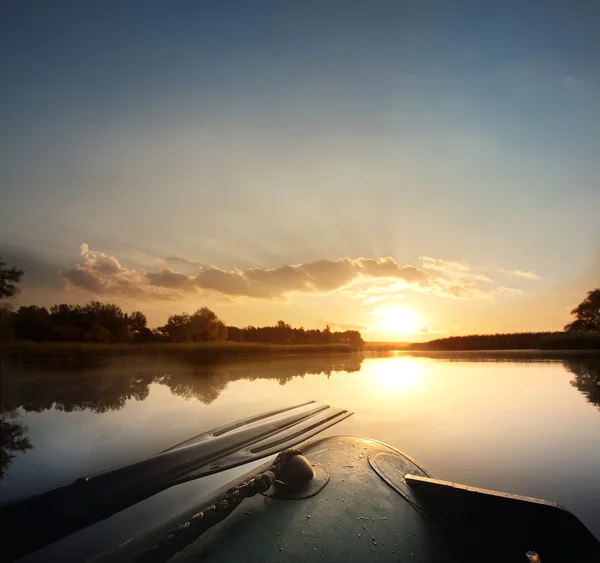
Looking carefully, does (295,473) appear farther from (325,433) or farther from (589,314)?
(589,314)

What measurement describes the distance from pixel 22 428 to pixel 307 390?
7825 mm

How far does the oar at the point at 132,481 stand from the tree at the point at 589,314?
165ft

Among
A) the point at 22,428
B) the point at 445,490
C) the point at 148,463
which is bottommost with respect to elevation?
the point at 22,428

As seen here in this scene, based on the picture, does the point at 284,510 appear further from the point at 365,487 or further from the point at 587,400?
the point at 587,400

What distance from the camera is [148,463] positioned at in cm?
360

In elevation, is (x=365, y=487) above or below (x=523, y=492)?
above

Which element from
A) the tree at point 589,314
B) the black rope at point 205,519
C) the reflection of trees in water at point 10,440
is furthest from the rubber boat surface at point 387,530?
the tree at point 589,314

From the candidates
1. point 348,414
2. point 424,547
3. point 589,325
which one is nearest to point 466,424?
point 348,414

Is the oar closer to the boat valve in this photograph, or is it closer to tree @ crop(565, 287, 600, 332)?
the boat valve

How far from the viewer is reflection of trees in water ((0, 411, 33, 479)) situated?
4.87m

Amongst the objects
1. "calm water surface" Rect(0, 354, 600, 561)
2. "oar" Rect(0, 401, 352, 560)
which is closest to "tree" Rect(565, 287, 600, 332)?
"calm water surface" Rect(0, 354, 600, 561)

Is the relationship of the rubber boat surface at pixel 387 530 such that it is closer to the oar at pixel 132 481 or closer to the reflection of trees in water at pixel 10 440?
the oar at pixel 132 481

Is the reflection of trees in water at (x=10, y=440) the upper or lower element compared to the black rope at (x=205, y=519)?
lower

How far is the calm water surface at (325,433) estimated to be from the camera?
3.89 metres
